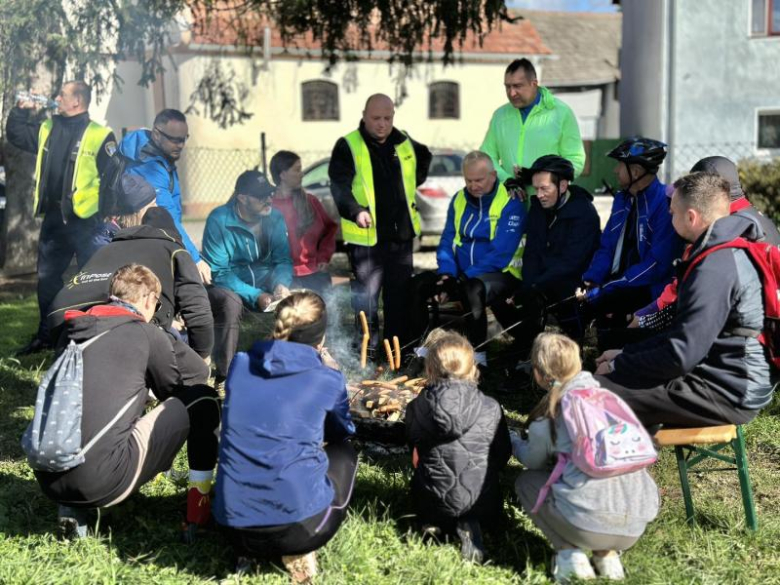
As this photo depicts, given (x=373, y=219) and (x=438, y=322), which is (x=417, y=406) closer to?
(x=438, y=322)

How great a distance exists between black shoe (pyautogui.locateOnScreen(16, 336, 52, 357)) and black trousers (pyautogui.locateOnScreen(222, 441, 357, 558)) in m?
3.99

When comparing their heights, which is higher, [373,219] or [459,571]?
[373,219]

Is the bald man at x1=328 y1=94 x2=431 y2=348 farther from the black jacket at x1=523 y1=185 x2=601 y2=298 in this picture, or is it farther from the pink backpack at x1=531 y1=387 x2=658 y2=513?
the pink backpack at x1=531 y1=387 x2=658 y2=513

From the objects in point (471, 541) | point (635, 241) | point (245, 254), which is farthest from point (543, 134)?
point (471, 541)

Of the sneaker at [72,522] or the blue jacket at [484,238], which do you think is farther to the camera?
the blue jacket at [484,238]

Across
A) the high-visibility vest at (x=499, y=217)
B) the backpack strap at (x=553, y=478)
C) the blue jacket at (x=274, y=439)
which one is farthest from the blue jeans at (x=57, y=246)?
the backpack strap at (x=553, y=478)

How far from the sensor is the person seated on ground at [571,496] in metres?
3.21

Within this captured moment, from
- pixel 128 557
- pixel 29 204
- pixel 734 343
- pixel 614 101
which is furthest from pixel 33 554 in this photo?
pixel 614 101

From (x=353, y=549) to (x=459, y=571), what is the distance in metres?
0.46

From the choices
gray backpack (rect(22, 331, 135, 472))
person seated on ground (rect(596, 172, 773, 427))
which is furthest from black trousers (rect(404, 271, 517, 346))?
gray backpack (rect(22, 331, 135, 472))

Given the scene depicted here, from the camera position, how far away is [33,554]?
3635 millimetres

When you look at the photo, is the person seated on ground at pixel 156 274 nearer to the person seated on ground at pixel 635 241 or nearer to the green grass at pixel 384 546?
the green grass at pixel 384 546

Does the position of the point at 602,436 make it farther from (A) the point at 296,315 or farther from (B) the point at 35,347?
(B) the point at 35,347

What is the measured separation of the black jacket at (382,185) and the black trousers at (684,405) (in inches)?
123
